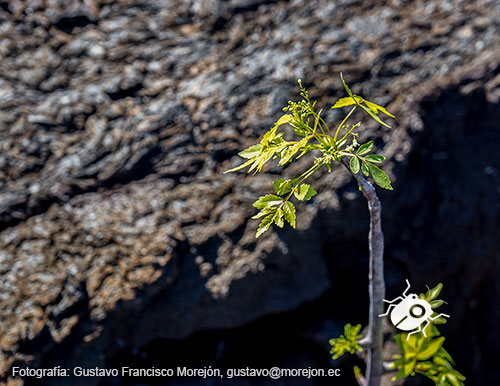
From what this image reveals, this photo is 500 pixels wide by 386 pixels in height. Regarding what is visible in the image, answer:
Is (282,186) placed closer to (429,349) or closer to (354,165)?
(354,165)

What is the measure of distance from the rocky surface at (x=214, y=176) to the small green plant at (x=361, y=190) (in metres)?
0.72

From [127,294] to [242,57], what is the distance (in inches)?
53.2

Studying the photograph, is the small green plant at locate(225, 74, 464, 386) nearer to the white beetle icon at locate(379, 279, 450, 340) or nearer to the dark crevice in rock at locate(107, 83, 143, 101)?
the white beetle icon at locate(379, 279, 450, 340)

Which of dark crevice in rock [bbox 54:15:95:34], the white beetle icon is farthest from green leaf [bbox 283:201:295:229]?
dark crevice in rock [bbox 54:15:95:34]

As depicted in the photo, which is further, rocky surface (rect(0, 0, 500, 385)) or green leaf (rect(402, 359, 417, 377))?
rocky surface (rect(0, 0, 500, 385))

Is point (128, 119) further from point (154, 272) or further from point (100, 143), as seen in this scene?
point (154, 272)

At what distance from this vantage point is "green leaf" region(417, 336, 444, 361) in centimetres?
125

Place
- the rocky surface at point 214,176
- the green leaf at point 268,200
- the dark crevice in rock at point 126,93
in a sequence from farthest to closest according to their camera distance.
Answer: the dark crevice in rock at point 126,93 < the rocky surface at point 214,176 < the green leaf at point 268,200

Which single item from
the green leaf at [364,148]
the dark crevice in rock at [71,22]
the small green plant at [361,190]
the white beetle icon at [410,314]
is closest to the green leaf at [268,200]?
the small green plant at [361,190]

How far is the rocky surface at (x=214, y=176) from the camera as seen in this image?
6.75ft

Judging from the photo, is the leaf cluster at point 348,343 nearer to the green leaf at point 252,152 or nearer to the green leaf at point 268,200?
the green leaf at point 268,200

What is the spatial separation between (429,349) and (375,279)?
227mm

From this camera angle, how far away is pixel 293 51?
8.19ft

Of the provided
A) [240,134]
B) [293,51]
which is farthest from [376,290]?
[293,51]
